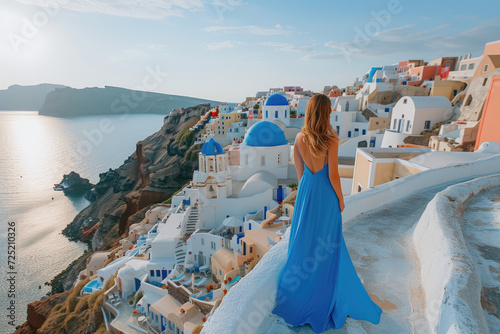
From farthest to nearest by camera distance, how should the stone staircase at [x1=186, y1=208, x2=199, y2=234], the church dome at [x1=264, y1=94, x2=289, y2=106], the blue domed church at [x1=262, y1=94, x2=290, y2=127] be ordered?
the church dome at [x1=264, y1=94, x2=289, y2=106], the blue domed church at [x1=262, y1=94, x2=290, y2=127], the stone staircase at [x1=186, y1=208, x2=199, y2=234]

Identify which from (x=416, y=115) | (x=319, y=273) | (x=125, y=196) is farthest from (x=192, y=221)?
(x=125, y=196)

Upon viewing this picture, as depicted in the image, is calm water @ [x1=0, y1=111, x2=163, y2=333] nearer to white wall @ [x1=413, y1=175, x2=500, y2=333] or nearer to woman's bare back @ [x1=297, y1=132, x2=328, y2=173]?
woman's bare back @ [x1=297, y1=132, x2=328, y2=173]

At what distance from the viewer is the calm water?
29494mm

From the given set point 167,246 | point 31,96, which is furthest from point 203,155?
point 31,96

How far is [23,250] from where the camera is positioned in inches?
1342

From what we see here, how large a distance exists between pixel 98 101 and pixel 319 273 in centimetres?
17475

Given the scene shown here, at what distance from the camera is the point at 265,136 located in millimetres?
21922

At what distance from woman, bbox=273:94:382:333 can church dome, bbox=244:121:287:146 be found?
19.4 m

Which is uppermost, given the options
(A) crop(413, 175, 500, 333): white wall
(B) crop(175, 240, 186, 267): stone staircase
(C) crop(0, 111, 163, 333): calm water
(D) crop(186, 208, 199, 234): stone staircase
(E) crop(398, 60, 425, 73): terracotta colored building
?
(E) crop(398, 60, 425, 73): terracotta colored building

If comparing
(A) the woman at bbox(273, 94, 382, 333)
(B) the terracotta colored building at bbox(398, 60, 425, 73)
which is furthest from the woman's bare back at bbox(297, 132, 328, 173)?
(B) the terracotta colored building at bbox(398, 60, 425, 73)

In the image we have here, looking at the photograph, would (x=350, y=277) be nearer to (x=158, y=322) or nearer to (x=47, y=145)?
(x=158, y=322)

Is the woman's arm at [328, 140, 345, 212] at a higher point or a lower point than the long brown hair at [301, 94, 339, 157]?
lower

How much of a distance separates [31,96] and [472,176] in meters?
258

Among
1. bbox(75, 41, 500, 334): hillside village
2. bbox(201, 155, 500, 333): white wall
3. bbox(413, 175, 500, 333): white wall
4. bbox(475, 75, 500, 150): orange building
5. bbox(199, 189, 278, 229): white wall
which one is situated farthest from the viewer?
bbox(199, 189, 278, 229): white wall
